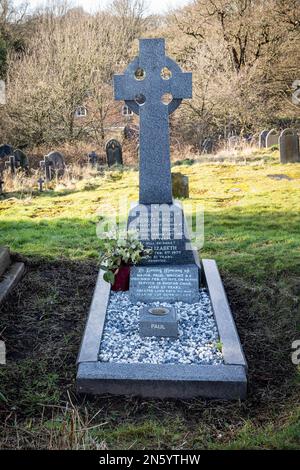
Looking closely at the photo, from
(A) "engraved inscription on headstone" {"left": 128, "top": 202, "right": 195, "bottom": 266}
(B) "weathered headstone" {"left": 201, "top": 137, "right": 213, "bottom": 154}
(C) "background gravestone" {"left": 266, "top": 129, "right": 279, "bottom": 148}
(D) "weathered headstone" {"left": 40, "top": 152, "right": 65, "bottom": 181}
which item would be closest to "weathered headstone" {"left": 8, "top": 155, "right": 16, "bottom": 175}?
(D) "weathered headstone" {"left": 40, "top": 152, "right": 65, "bottom": 181}

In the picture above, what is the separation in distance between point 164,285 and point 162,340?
1.11m

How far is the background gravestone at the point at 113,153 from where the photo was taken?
17.9 metres

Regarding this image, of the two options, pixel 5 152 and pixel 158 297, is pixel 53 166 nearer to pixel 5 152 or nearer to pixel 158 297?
pixel 5 152

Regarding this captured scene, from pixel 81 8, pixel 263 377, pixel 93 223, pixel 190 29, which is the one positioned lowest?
pixel 263 377

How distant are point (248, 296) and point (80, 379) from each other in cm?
273

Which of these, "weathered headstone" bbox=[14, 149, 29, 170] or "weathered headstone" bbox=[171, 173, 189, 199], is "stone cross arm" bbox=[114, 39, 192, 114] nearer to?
"weathered headstone" bbox=[171, 173, 189, 199]

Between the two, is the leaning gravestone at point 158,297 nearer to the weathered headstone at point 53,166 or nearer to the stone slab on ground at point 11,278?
the stone slab on ground at point 11,278

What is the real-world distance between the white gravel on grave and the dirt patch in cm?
37

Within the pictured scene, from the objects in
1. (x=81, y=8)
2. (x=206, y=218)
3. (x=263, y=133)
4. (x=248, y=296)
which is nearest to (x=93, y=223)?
(x=206, y=218)

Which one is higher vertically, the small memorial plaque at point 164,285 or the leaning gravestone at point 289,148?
the leaning gravestone at point 289,148

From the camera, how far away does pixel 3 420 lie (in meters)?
4.02

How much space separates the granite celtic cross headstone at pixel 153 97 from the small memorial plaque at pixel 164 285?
1107 millimetres

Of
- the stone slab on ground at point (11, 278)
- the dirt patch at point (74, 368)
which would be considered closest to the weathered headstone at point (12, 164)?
the stone slab on ground at point (11, 278)
